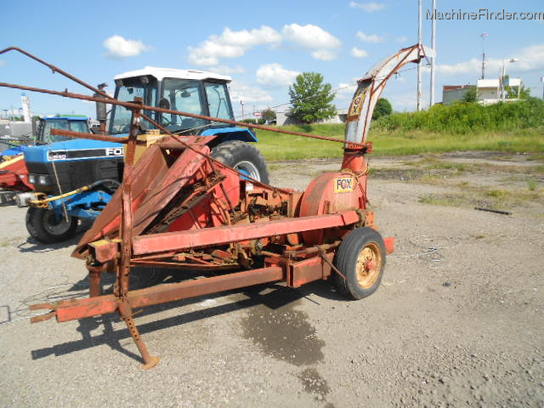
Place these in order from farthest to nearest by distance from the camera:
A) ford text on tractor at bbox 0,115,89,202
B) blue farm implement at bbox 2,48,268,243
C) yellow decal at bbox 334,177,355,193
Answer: ford text on tractor at bbox 0,115,89,202 < blue farm implement at bbox 2,48,268,243 < yellow decal at bbox 334,177,355,193

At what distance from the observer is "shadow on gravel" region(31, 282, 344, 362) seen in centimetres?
336

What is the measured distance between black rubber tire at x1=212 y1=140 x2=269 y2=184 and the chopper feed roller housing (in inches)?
37.3

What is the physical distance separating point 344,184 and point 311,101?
181ft

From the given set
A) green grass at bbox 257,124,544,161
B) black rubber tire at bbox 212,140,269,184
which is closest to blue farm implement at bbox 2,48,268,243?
black rubber tire at bbox 212,140,269,184

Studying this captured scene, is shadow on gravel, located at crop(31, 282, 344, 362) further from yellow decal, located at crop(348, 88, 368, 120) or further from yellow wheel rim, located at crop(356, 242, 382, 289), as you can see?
yellow decal, located at crop(348, 88, 368, 120)

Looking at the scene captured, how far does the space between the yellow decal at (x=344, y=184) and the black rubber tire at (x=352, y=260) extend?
50 centimetres

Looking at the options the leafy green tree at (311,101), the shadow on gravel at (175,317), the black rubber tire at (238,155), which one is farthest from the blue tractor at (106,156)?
the leafy green tree at (311,101)

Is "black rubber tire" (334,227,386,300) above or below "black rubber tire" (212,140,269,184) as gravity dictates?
below

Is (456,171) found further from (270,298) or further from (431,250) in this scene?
(270,298)

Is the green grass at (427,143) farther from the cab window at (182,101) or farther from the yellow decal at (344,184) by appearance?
the yellow decal at (344,184)

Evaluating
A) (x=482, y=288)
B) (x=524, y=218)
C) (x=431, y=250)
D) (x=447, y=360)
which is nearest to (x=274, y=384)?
(x=447, y=360)

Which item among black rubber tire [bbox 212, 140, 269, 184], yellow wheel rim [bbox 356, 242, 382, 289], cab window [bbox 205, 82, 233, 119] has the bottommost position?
yellow wheel rim [bbox 356, 242, 382, 289]

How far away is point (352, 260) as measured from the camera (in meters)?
3.93

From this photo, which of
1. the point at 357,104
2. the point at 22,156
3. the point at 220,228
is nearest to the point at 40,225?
the point at 22,156
